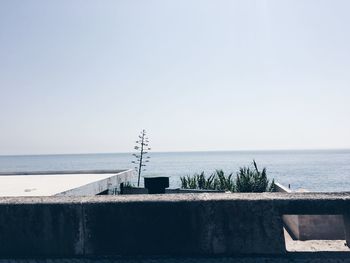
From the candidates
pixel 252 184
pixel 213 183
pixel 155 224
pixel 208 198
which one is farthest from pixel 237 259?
pixel 213 183

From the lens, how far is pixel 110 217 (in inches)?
102

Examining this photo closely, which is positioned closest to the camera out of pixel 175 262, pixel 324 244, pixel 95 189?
pixel 175 262

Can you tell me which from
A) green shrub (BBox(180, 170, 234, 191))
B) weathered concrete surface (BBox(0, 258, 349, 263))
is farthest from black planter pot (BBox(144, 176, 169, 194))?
green shrub (BBox(180, 170, 234, 191))

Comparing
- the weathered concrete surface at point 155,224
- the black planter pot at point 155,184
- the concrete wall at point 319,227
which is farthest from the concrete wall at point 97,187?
the concrete wall at point 319,227

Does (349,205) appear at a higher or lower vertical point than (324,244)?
higher

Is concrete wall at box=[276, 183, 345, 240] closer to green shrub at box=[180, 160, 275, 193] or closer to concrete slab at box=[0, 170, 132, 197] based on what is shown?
concrete slab at box=[0, 170, 132, 197]

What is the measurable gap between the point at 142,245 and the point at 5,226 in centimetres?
126

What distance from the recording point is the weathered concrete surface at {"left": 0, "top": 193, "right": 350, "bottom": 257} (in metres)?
2.45

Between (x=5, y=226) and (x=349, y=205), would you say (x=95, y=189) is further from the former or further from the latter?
(x=349, y=205)

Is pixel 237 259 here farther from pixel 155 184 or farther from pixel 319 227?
pixel 319 227

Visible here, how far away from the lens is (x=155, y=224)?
100 inches

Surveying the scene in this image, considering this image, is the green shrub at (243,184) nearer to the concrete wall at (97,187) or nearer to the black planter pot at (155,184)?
the concrete wall at (97,187)

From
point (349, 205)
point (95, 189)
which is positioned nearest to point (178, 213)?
point (349, 205)

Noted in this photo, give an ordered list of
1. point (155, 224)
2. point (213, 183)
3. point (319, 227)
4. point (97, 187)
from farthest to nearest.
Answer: point (213, 183)
point (97, 187)
point (319, 227)
point (155, 224)
